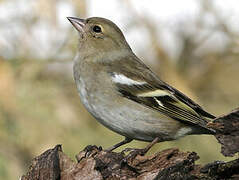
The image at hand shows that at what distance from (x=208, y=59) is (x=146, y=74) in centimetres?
143

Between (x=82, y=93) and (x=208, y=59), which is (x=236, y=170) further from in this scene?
(x=208, y=59)

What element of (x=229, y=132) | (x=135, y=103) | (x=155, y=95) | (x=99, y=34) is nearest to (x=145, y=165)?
(x=229, y=132)

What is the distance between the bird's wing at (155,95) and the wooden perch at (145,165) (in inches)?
44.9

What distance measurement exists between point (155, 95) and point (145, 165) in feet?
4.60

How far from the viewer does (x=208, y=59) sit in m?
6.96

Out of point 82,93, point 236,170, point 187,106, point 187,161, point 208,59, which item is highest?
point 208,59

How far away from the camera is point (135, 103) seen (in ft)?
18.2

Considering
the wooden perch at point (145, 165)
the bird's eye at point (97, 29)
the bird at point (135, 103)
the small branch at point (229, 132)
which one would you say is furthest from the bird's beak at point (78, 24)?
the small branch at point (229, 132)

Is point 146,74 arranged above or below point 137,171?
above

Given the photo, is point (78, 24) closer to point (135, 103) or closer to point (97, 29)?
point (97, 29)

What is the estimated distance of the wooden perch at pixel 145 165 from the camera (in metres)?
3.97

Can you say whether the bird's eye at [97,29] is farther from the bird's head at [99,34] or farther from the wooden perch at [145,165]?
the wooden perch at [145,165]

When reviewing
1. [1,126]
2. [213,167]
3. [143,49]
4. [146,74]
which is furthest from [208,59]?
[213,167]

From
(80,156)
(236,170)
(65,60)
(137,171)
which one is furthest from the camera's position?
(65,60)
